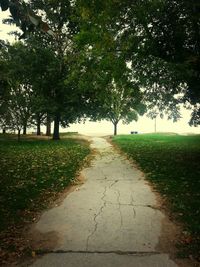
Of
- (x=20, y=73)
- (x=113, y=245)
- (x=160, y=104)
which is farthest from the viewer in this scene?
(x=20, y=73)

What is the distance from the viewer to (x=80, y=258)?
5.42 meters

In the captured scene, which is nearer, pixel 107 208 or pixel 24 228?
pixel 24 228

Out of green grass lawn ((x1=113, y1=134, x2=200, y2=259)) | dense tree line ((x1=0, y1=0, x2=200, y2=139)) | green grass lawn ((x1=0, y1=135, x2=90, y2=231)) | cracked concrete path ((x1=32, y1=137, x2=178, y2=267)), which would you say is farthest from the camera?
dense tree line ((x1=0, y1=0, x2=200, y2=139))

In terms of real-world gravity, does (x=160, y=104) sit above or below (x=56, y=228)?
above

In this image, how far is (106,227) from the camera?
269 inches

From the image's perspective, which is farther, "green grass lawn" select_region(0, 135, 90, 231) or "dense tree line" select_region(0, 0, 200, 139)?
"dense tree line" select_region(0, 0, 200, 139)

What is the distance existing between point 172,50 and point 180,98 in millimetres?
4983

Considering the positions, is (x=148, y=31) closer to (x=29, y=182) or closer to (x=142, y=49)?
(x=142, y=49)

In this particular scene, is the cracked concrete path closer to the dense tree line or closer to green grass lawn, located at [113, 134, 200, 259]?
green grass lawn, located at [113, 134, 200, 259]

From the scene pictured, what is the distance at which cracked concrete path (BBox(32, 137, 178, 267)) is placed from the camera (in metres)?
5.38

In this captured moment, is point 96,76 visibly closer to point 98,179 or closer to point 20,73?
point 98,179

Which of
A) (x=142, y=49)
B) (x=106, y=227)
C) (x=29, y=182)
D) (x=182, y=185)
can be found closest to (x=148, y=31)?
(x=142, y=49)

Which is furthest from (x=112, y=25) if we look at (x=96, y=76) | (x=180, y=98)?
(x=180, y=98)

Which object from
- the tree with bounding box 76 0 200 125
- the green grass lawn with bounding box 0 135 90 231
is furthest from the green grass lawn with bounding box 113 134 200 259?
the tree with bounding box 76 0 200 125
